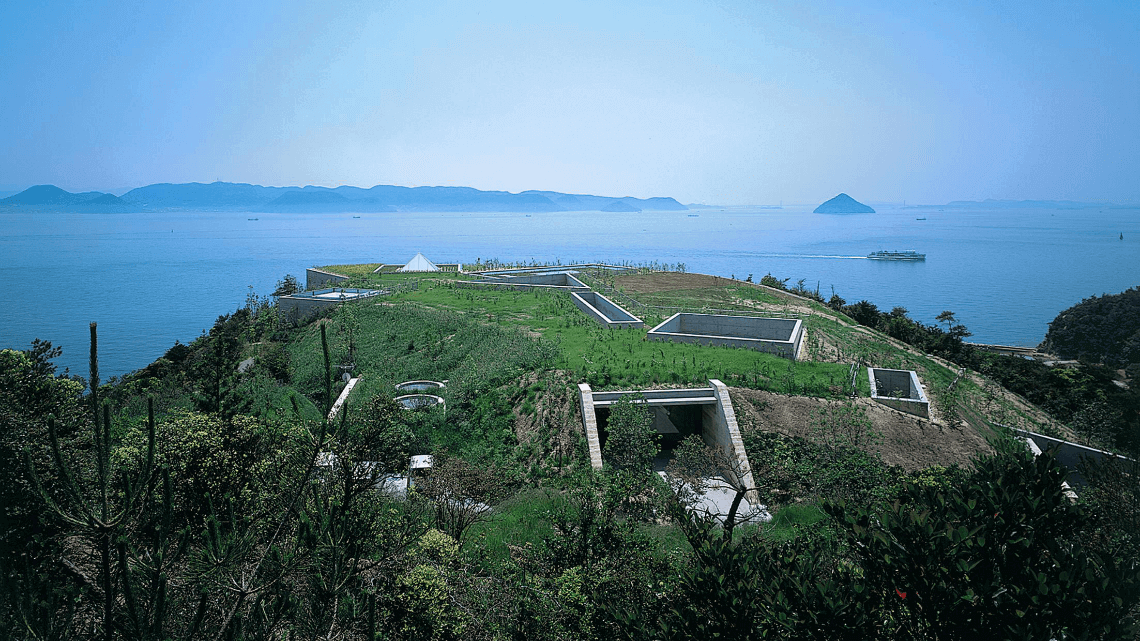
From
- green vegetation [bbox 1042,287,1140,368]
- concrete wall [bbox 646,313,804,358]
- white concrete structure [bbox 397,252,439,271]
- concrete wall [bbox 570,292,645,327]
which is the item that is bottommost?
green vegetation [bbox 1042,287,1140,368]

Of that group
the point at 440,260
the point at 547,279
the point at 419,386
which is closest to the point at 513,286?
the point at 547,279

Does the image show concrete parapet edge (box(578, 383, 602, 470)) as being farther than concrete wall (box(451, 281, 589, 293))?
No

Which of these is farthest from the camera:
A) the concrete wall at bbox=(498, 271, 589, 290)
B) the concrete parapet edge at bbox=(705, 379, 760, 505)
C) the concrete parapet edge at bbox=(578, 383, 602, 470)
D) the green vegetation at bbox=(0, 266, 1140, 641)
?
the concrete wall at bbox=(498, 271, 589, 290)

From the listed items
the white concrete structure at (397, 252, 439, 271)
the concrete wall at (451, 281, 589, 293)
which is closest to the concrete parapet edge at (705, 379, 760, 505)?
the concrete wall at (451, 281, 589, 293)

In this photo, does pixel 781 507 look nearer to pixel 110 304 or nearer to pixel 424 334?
pixel 424 334

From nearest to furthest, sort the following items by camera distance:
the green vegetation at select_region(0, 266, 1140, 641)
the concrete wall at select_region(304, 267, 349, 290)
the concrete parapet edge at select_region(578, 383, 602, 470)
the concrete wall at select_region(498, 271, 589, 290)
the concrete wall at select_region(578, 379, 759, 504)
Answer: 1. the green vegetation at select_region(0, 266, 1140, 641)
2. the concrete parapet edge at select_region(578, 383, 602, 470)
3. the concrete wall at select_region(578, 379, 759, 504)
4. the concrete wall at select_region(498, 271, 589, 290)
5. the concrete wall at select_region(304, 267, 349, 290)

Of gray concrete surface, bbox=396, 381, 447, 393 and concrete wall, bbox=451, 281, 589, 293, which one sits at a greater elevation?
concrete wall, bbox=451, 281, 589, 293

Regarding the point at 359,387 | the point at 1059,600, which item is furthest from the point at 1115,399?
the point at 359,387

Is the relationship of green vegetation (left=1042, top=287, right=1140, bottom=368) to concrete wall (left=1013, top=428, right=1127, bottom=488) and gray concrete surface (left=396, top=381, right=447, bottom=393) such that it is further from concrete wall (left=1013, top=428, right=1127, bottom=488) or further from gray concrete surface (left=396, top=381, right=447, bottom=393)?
gray concrete surface (left=396, top=381, right=447, bottom=393)
